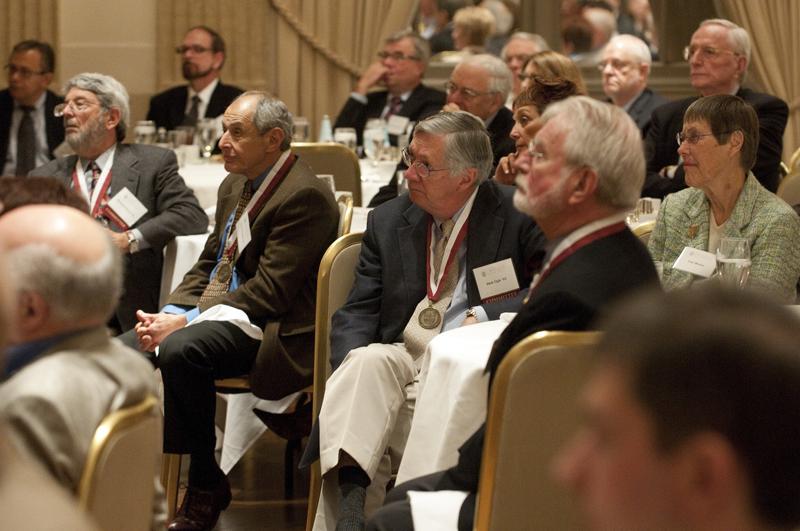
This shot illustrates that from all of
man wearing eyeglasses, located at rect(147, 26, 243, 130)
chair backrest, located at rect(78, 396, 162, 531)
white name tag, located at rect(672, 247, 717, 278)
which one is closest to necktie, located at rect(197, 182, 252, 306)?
white name tag, located at rect(672, 247, 717, 278)

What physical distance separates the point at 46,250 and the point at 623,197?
4.24 ft

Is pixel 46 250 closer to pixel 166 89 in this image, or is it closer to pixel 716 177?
pixel 716 177

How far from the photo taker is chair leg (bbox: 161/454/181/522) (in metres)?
4.18

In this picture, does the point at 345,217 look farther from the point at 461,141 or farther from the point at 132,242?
the point at 132,242

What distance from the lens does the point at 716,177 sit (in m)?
3.87

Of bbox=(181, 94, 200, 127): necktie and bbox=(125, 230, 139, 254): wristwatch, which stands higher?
bbox=(181, 94, 200, 127): necktie

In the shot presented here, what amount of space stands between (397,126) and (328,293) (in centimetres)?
351

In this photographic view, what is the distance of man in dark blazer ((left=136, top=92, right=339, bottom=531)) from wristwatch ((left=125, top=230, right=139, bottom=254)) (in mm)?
454

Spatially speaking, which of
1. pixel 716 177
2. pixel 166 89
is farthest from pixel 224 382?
pixel 166 89

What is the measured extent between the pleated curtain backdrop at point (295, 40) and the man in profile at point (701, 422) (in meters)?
8.45

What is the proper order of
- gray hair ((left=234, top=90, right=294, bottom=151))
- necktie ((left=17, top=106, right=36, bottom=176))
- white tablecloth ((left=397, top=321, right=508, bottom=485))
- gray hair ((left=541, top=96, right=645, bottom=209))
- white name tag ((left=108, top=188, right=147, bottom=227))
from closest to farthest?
gray hair ((left=541, top=96, right=645, bottom=209)) < white tablecloth ((left=397, top=321, right=508, bottom=485)) < gray hair ((left=234, top=90, right=294, bottom=151)) < white name tag ((left=108, top=188, right=147, bottom=227)) < necktie ((left=17, top=106, right=36, bottom=176))

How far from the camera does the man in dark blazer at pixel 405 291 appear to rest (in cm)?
351

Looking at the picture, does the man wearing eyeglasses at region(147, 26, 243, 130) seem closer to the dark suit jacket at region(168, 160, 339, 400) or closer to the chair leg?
the dark suit jacket at region(168, 160, 339, 400)

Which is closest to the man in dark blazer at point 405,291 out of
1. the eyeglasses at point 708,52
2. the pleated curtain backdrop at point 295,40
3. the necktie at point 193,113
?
the eyeglasses at point 708,52
